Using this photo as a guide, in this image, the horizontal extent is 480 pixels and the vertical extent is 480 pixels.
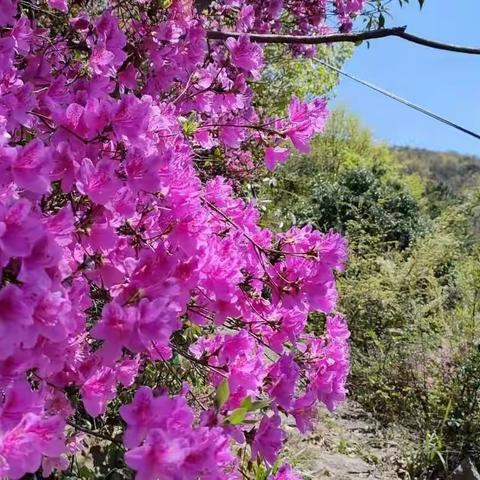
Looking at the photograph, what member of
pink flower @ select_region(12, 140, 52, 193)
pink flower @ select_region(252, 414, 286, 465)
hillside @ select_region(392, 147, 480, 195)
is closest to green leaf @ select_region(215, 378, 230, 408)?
pink flower @ select_region(252, 414, 286, 465)

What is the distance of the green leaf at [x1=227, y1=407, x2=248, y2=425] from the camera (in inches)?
49.2

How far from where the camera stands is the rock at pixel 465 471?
13.1 feet

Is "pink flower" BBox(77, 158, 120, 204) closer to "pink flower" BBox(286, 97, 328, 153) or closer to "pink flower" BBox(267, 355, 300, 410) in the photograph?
"pink flower" BBox(267, 355, 300, 410)

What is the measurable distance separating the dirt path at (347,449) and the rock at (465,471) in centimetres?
44

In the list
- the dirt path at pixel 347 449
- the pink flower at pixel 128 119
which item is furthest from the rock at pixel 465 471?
the pink flower at pixel 128 119

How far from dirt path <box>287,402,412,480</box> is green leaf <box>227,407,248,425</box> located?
278 cm

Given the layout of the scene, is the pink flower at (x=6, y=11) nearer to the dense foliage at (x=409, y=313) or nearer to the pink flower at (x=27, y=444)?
the pink flower at (x=27, y=444)

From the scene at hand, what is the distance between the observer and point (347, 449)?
4699 millimetres

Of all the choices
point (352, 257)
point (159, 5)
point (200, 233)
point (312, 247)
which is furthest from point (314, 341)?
point (352, 257)

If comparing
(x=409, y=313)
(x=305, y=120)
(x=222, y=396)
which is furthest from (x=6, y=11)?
(x=409, y=313)

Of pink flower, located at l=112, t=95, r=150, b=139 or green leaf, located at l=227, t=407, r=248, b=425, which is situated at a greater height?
pink flower, located at l=112, t=95, r=150, b=139

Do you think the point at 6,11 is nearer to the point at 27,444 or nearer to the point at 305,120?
the point at 305,120

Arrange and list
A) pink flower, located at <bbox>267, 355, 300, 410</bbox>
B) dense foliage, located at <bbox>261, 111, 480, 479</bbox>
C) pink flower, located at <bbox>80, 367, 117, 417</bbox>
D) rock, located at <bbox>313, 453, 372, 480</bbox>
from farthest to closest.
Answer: dense foliage, located at <bbox>261, 111, 480, 479</bbox>
rock, located at <bbox>313, 453, 372, 480</bbox>
pink flower, located at <bbox>267, 355, 300, 410</bbox>
pink flower, located at <bbox>80, 367, 117, 417</bbox>

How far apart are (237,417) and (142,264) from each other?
0.31m
